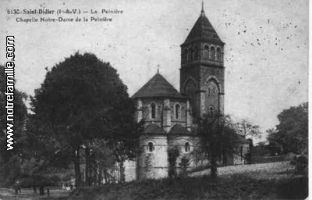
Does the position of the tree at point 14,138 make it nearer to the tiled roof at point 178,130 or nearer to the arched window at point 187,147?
the tiled roof at point 178,130

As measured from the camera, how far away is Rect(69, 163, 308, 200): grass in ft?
76.1

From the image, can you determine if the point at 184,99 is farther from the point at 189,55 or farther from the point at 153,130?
the point at 153,130

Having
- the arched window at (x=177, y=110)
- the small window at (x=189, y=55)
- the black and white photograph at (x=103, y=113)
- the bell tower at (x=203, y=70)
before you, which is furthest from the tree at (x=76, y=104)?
the small window at (x=189, y=55)

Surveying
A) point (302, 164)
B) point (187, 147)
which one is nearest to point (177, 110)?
point (187, 147)

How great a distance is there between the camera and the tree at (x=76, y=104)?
30.7m

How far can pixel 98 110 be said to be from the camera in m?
31.0

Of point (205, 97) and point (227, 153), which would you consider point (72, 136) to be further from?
point (205, 97)

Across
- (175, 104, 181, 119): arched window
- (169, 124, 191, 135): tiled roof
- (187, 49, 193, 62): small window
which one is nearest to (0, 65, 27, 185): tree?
(169, 124, 191, 135): tiled roof

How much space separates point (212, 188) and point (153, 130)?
21873 millimetres

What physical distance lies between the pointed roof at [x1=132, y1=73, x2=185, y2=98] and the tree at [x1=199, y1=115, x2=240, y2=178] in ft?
66.8

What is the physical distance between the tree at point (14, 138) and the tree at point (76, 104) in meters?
1.20

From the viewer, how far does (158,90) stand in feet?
159

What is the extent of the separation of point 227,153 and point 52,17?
10860 mm

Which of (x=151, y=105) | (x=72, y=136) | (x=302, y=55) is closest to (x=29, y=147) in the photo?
(x=72, y=136)
